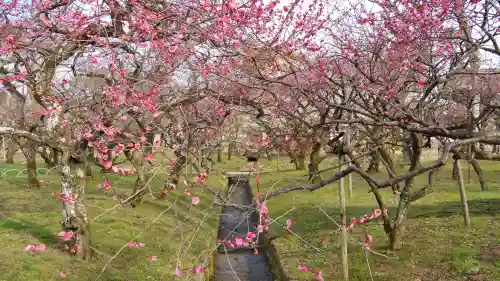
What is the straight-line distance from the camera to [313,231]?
47.9ft

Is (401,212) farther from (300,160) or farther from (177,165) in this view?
(300,160)

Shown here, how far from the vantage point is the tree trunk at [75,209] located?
1059 centimetres

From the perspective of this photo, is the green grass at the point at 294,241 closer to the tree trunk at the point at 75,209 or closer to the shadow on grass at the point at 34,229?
the shadow on grass at the point at 34,229

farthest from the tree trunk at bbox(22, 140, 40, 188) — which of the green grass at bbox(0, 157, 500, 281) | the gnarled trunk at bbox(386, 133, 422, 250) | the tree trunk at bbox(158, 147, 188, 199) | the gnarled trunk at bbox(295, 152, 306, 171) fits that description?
the gnarled trunk at bbox(295, 152, 306, 171)

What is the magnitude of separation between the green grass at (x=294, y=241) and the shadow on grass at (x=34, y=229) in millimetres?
26

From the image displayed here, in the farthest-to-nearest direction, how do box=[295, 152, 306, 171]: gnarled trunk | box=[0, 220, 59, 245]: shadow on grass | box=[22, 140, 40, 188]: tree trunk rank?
box=[295, 152, 306, 171]: gnarled trunk
box=[22, 140, 40, 188]: tree trunk
box=[0, 220, 59, 245]: shadow on grass

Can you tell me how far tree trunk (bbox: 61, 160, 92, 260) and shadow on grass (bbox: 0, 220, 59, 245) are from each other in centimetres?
132

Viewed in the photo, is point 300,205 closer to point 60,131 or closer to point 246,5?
point 60,131

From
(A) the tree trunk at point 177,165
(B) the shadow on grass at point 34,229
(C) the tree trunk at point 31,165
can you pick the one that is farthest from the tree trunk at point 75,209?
(C) the tree trunk at point 31,165

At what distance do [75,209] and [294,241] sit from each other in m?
6.55

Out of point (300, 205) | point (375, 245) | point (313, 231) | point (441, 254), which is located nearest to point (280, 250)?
point (313, 231)

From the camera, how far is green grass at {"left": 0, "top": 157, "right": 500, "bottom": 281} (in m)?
9.95

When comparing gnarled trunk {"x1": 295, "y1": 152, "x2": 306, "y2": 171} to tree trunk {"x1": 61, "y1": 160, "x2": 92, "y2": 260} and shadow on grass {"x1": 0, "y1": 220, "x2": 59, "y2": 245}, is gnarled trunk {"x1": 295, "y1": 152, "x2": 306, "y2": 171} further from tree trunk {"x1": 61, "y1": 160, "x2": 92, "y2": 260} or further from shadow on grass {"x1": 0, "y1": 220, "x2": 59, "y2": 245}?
tree trunk {"x1": 61, "y1": 160, "x2": 92, "y2": 260}

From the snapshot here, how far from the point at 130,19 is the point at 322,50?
180 inches
